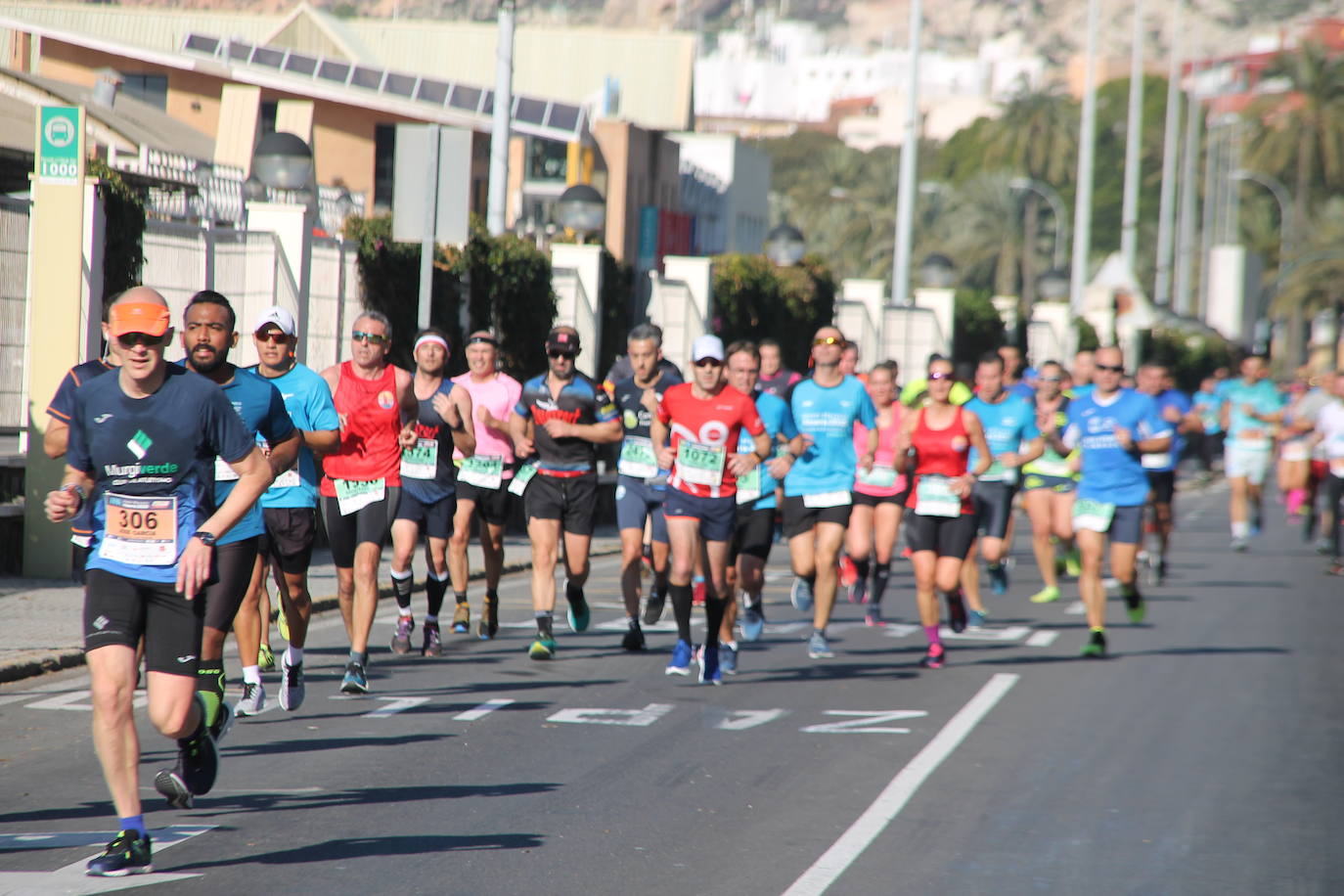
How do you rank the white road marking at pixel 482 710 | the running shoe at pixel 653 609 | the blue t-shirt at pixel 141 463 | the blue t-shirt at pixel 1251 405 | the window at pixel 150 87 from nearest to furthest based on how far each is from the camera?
the blue t-shirt at pixel 141 463 → the white road marking at pixel 482 710 → the running shoe at pixel 653 609 → the blue t-shirt at pixel 1251 405 → the window at pixel 150 87

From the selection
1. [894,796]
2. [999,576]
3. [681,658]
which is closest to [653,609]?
[681,658]

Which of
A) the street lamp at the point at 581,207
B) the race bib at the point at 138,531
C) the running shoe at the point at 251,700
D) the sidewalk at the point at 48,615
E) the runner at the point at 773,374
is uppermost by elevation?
the street lamp at the point at 581,207

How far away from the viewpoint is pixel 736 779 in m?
8.86

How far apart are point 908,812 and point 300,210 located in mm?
11063

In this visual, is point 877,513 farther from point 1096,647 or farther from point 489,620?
point 489,620

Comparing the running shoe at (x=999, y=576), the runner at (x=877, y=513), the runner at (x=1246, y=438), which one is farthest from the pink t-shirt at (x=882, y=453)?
the runner at (x=1246, y=438)

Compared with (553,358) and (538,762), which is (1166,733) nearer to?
(538,762)

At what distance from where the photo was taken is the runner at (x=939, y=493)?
13.1 meters

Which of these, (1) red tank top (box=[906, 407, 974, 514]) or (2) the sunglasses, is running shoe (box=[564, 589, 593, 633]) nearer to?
(1) red tank top (box=[906, 407, 974, 514])

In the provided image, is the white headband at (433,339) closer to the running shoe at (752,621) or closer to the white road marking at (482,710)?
the white road marking at (482,710)

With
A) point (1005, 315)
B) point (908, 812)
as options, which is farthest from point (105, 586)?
point (1005, 315)

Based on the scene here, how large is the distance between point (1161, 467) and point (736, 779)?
36.8 feet

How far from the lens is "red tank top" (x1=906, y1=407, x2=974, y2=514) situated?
13.3 m

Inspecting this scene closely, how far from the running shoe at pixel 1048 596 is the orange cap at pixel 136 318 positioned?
12342 millimetres
